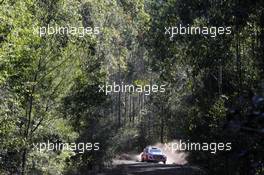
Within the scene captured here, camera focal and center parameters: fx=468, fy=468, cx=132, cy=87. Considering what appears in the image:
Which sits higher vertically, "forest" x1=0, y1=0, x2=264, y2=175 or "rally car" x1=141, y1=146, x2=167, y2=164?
"forest" x1=0, y1=0, x2=264, y2=175

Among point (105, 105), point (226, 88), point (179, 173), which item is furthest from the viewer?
point (105, 105)

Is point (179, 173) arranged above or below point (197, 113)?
below

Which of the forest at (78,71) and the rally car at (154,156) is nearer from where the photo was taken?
the forest at (78,71)

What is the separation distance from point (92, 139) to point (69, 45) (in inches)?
382

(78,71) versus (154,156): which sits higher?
(78,71)

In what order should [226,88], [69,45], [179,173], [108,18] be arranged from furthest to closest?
[108,18]
[179,173]
[226,88]
[69,45]

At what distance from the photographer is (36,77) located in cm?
1867

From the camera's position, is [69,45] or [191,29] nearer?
[191,29]

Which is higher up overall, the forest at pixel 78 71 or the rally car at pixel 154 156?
the forest at pixel 78 71

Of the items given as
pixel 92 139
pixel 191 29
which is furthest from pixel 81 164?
pixel 191 29

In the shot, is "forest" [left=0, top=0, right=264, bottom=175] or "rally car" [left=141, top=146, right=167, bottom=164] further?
"rally car" [left=141, top=146, right=167, bottom=164]

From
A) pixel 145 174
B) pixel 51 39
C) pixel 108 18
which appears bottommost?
pixel 145 174

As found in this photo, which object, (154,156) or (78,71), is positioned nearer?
(78,71)

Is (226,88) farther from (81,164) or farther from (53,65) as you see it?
(81,164)
